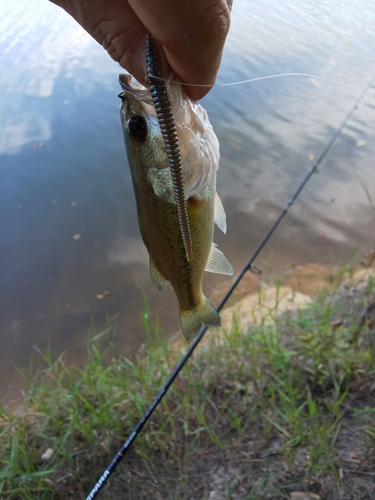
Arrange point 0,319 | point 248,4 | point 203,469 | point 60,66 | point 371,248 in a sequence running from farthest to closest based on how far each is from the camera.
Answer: point 248,4 → point 60,66 → point 371,248 → point 0,319 → point 203,469

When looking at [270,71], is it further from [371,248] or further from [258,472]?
[258,472]

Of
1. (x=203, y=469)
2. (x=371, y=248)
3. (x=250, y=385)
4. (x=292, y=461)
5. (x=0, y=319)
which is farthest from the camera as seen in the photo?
(x=371, y=248)

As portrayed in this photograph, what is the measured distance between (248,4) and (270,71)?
161 inches

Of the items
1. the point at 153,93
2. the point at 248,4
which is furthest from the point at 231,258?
the point at 248,4

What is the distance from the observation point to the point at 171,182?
128cm

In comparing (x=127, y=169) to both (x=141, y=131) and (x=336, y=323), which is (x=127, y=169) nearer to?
(x=336, y=323)

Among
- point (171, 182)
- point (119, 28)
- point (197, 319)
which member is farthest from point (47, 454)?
point (119, 28)

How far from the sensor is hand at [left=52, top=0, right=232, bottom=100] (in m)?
0.93

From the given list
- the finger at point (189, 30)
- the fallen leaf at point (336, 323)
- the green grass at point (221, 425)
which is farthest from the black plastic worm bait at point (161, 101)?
the fallen leaf at point (336, 323)

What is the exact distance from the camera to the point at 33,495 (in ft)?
6.90

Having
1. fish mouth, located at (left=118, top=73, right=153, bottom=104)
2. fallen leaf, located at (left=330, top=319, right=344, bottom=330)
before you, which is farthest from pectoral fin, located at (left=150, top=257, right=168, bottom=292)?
fallen leaf, located at (left=330, top=319, right=344, bottom=330)

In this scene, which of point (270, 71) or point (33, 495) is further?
point (270, 71)

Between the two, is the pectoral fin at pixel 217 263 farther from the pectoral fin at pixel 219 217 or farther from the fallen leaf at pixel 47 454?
the fallen leaf at pixel 47 454

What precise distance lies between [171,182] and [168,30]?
46 centimetres
